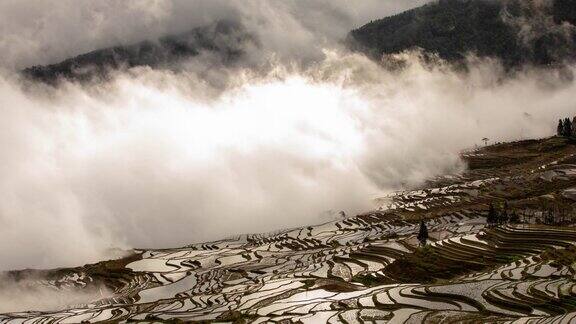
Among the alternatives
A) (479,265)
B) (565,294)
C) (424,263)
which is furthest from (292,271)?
(565,294)

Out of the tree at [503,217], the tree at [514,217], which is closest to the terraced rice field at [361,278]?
the tree at [514,217]

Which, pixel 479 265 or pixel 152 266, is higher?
pixel 152 266

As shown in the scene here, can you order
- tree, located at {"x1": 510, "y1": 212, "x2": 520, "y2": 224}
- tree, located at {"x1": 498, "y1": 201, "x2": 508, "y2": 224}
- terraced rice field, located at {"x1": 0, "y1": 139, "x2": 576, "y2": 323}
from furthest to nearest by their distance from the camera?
tree, located at {"x1": 510, "y1": 212, "x2": 520, "y2": 224}
tree, located at {"x1": 498, "y1": 201, "x2": 508, "y2": 224}
terraced rice field, located at {"x1": 0, "y1": 139, "x2": 576, "y2": 323}

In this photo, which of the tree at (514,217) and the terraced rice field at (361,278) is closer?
the terraced rice field at (361,278)

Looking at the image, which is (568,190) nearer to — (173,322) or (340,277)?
(340,277)

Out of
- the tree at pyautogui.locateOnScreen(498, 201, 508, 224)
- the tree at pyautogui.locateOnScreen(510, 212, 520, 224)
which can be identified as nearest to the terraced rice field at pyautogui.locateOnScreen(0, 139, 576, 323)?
the tree at pyautogui.locateOnScreen(510, 212, 520, 224)

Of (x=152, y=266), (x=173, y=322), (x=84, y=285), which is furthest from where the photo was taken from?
(x=152, y=266)

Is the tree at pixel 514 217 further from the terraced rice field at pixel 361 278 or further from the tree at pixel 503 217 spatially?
the terraced rice field at pixel 361 278

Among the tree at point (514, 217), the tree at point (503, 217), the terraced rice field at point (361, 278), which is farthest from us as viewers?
the tree at point (514, 217)

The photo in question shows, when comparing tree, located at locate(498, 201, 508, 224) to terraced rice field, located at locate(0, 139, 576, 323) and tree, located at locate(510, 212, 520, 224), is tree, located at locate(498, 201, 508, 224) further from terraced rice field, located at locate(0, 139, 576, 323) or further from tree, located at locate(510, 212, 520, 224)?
terraced rice field, located at locate(0, 139, 576, 323)
